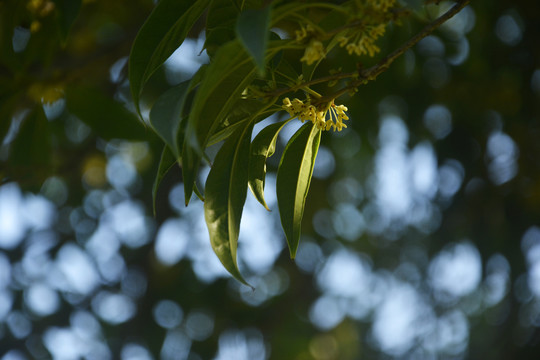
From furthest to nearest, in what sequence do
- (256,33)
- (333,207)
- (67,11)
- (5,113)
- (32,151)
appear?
(333,207) < (32,151) < (5,113) < (67,11) < (256,33)

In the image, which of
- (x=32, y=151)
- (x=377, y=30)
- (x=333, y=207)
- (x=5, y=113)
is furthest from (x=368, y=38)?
(x=333, y=207)

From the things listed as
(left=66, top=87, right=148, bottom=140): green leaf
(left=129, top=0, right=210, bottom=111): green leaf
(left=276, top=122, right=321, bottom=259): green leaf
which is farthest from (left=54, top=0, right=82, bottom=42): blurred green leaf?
(left=276, top=122, right=321, bottom=259): green leaf

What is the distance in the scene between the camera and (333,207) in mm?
3414

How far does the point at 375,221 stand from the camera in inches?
158

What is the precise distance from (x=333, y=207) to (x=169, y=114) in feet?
9.67

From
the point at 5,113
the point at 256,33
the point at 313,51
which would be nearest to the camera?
the point at 256,33

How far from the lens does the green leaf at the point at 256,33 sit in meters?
0.45

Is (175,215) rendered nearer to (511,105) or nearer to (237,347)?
(237,347)

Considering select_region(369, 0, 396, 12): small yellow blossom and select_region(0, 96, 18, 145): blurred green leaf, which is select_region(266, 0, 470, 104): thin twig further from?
select_region(0, 96, 18, 145): blurred green leaf

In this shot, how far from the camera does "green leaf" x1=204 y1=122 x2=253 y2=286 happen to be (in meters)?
0.72

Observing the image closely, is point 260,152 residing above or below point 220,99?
below

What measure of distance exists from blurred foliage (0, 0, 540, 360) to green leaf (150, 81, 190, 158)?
123 cm

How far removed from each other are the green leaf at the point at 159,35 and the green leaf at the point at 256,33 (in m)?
0.25

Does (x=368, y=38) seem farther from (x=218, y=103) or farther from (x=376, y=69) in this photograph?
(x=218, y=103)
